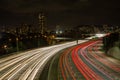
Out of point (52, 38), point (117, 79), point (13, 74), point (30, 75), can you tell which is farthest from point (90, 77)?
point (52, 38)

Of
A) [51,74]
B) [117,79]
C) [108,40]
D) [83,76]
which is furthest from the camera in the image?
[108,40]

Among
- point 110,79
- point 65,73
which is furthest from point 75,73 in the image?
point 110,79

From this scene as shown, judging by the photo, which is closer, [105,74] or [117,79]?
[117,79]

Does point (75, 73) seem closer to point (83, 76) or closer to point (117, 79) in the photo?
point (83, 76)

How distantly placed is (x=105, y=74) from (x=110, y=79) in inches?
169

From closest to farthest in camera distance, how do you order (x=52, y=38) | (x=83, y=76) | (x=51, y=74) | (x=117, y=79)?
(x=117, y=79) → (x=83, y=76) → (x=51, y=74) → (x=52, y=38)

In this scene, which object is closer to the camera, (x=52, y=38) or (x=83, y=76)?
(x=83, y=76)

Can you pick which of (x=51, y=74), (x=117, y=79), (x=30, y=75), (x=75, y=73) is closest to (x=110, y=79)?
(x=117, y=79)

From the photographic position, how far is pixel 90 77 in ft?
132

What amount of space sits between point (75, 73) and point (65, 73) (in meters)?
1.90

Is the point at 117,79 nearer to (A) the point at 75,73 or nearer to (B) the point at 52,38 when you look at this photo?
(A) the point at 75,73

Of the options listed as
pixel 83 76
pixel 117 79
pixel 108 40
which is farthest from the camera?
pixel 108 40

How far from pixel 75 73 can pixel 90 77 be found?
514 cm

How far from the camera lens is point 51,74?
4453 cm
